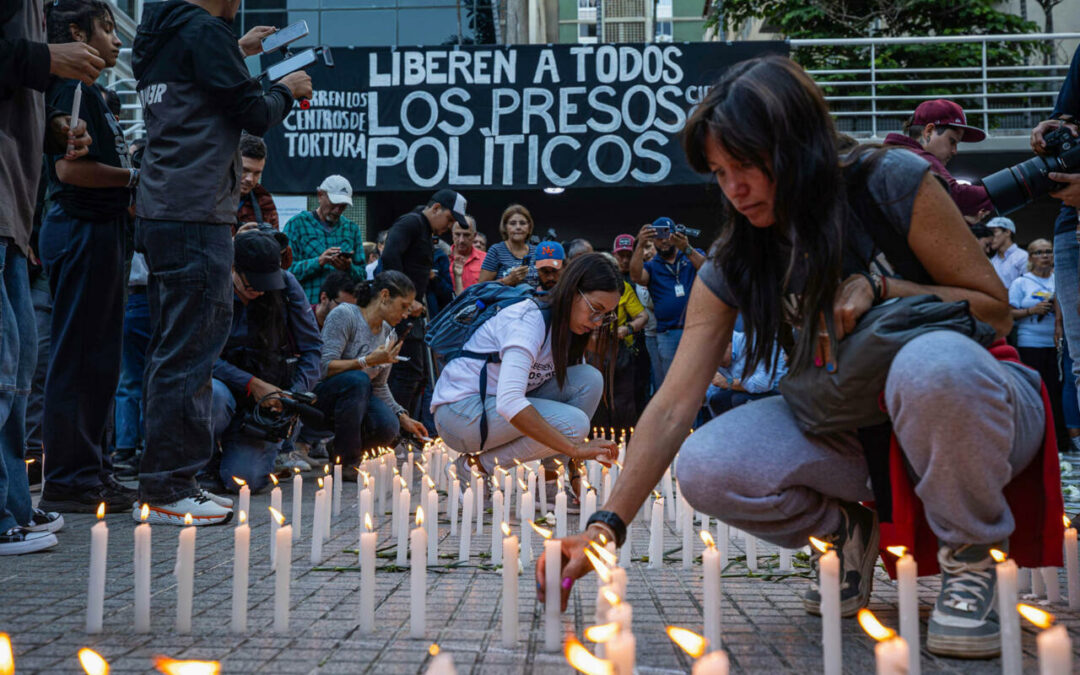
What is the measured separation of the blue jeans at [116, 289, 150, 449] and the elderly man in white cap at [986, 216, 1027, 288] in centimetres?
822

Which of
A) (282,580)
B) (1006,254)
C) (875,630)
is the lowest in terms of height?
(282,580)

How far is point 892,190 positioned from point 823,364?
1.57 ft

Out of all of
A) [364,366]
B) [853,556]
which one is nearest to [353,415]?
[364,366]

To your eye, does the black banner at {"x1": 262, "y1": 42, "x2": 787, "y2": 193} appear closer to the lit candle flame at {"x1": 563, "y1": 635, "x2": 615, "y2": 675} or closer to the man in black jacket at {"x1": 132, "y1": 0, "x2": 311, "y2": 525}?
the man in black jacket at {"x1": 132, "y1": 0, "x2": 311, "y2": 525}

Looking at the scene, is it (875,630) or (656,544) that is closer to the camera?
(875,630)

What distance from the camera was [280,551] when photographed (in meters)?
2.53

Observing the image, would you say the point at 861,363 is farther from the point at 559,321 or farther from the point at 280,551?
the point at 559,321

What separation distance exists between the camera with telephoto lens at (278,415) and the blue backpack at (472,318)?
0.91 m

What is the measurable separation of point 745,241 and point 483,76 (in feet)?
36.0

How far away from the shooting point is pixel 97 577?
2453mm

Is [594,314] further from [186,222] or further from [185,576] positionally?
[185,576]

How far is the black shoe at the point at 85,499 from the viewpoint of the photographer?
480cm

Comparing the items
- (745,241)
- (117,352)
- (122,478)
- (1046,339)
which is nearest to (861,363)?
(745,241)

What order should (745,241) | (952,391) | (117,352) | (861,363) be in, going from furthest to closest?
(117,352), (745,241), (861,363), (952,391)
